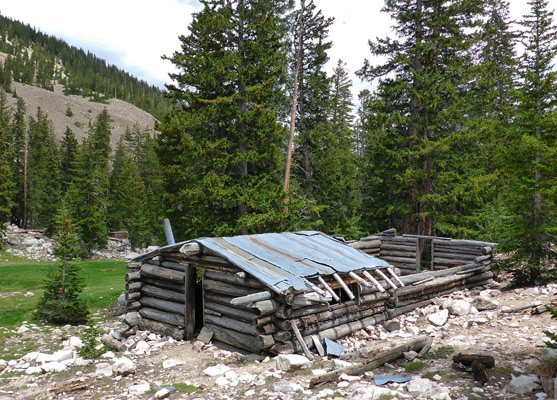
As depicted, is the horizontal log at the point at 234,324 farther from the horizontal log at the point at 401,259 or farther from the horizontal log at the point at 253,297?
the horizontal log at the point at 401,259

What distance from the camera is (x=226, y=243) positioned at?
1013 centimetres

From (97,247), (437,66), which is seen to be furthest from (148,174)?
(437,66)

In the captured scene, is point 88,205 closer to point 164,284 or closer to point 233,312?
point 164,284

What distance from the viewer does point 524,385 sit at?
5.06 metres

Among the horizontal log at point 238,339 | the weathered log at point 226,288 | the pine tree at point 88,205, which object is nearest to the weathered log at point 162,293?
the weathered log at point 226,288

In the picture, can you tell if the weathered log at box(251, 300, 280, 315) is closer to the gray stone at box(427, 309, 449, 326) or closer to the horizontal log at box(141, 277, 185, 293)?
the horizontal log at box(141, 277, 185, 293)

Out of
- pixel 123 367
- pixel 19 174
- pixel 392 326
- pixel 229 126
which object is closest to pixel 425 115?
pixel 229 126

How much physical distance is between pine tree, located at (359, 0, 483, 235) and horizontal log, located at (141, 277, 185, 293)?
13593mm

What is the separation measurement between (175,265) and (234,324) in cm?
302

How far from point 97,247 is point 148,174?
96.1 ft

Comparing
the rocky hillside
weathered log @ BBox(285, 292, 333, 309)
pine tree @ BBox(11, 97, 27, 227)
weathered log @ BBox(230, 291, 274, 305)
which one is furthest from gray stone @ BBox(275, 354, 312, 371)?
the rocky hillside

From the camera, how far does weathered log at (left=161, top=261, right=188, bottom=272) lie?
1071cm

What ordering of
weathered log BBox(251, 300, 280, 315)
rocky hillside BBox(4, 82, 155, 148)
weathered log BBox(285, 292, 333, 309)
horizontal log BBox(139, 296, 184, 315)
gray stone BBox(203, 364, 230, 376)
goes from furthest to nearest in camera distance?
rocky hillside BBox(4, 82, 155, 148), horizontal log BBox(139, 296, 184, 315), weathered log BBox(285, 292, 333, 309), weathered log BBox(251, 300, 280, 315), gray stone BBox(203, 364, 230, 376)

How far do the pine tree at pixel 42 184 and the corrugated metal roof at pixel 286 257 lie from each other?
3647cm
